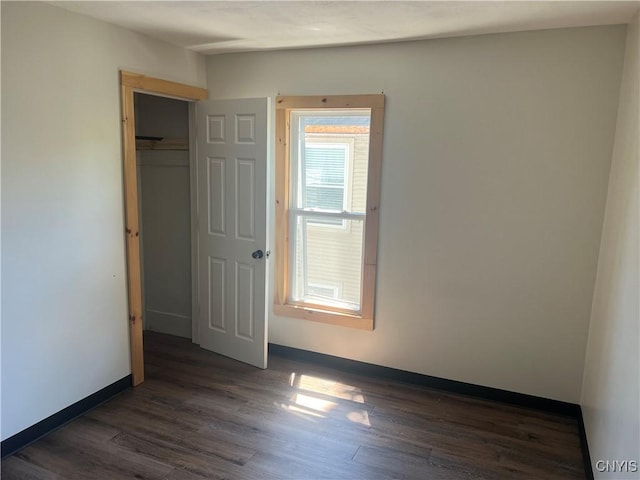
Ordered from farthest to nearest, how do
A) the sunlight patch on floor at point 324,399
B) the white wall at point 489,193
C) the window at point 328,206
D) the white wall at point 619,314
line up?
1. the window at point 328,206
2. the sunlight patch on floor at point 324,399
3. the white wall at point 489,193
4. the white wall at point 619,314

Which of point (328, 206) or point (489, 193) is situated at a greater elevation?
point (489, 193)

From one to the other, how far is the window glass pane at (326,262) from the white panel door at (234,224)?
39 centimetres

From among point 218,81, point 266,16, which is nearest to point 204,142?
point 218,81

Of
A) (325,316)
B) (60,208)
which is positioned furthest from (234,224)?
(60,208)

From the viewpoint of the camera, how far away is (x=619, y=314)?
2.15 metres

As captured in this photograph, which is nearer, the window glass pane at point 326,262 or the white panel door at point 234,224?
the white panel door at point 234,224

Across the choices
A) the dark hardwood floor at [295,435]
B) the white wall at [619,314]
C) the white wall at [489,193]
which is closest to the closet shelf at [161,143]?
the white wall at [489,193]

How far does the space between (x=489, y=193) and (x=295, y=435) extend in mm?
1930

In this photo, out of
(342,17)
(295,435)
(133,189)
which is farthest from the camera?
(133,189)

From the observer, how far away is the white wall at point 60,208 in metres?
2.38

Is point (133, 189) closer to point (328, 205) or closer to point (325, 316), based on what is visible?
point (328, 205)

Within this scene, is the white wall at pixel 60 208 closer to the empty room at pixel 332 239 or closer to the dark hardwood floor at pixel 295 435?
the empty room at pixel 332 239

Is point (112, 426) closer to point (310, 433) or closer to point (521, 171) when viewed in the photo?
point (310, 433)

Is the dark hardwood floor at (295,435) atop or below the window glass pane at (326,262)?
below
